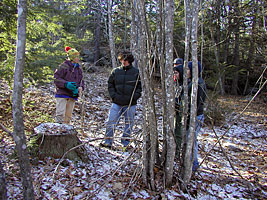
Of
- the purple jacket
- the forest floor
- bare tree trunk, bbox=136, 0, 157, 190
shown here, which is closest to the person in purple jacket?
Answer: the purple jacket

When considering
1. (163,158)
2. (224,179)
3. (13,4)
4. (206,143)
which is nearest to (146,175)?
(163,158)

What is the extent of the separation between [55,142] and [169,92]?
6.38ft

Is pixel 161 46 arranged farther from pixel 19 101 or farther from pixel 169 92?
pixel 19 101

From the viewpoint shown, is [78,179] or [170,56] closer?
[170,56]

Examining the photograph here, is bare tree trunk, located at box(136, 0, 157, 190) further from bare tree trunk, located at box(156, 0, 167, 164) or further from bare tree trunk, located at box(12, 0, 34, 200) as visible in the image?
bare tree trunk, located at box(12, 0, 34, 200)

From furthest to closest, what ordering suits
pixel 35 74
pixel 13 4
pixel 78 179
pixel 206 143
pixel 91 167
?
1. pixel 206 143
2. pixel 35 74
3. pixel 13 4
4. pixel 91 167
5. pixel 78 179

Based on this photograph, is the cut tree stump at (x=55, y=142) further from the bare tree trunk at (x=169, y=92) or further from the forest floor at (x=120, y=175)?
the bare tree trunk at (x=169, y=92)

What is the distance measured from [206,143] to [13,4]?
5.19m

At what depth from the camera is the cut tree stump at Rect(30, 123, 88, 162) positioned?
325 cm

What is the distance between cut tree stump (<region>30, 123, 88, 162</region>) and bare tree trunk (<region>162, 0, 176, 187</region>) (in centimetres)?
138

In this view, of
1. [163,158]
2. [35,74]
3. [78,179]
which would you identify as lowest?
[78,179]

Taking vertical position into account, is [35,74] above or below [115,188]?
Answer: above

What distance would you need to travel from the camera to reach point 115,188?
283cm

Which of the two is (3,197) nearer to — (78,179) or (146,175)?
(78,179)
